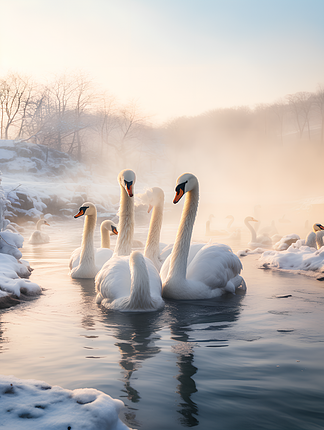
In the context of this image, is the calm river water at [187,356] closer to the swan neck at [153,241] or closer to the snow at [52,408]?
the snow at [52,408]

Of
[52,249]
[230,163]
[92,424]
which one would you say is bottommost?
[52,249]

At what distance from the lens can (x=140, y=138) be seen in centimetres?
5622

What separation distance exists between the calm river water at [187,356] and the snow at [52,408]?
11.1 inches

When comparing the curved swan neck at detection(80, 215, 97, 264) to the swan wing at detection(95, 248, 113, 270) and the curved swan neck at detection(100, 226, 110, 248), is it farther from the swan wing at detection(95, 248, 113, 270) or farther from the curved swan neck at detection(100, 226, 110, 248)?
the curved swan neck at detection(100, 226, 110, 248)

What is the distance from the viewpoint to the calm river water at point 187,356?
2479 millimetres

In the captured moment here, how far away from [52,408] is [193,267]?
3.86m

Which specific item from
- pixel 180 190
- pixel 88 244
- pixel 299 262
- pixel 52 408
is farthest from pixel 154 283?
pixel 299 262

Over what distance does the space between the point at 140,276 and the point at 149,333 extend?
718mm

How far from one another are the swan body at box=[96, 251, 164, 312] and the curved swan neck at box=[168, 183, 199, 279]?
38 cm

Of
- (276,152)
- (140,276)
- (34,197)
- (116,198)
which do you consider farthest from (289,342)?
(276,152)

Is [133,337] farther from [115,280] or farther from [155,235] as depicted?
[155,235]

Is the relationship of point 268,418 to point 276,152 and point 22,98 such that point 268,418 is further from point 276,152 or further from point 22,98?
point 276,152

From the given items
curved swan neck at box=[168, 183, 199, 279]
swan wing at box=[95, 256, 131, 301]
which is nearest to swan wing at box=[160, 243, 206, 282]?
curved swan neck at box=[168, 183, 199, 279]

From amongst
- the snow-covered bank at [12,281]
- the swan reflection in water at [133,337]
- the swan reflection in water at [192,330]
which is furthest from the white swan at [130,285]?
the snow-covered bank at [12,281]
